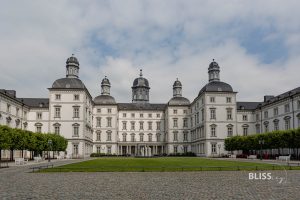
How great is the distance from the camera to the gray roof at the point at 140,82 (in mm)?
114250

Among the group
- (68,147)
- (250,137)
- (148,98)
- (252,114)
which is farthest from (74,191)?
(148,98)

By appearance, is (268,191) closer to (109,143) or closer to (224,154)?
(224,154)

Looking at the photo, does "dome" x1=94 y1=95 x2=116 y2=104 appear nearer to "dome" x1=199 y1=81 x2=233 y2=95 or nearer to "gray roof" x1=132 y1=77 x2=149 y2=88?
"gray roof" x1=132 y1=77 x2=149 y2=88

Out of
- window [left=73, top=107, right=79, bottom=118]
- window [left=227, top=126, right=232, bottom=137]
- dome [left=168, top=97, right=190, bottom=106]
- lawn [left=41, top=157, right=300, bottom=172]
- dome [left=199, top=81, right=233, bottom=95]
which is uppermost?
dome [left=199, top=81, right=233, bottom=95]

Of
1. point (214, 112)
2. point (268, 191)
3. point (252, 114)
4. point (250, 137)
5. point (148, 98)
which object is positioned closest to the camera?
point (268, 191)

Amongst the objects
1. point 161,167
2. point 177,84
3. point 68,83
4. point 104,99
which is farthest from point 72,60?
point 161,167

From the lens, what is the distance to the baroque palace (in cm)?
7094

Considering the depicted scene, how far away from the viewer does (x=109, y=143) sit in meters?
93.7

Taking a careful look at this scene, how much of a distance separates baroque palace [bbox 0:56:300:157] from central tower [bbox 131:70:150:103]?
84.0 inches

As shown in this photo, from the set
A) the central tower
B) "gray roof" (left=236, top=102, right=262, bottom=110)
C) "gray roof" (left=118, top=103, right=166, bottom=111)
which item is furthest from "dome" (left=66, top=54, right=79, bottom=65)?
"gray roof" (left=236, top=102, right=262, bottom=110)

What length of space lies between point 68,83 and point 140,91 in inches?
1671

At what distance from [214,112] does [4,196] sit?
66.6m

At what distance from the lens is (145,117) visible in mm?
102688

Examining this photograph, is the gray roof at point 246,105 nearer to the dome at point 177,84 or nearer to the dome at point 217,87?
the dome at point 217,87
